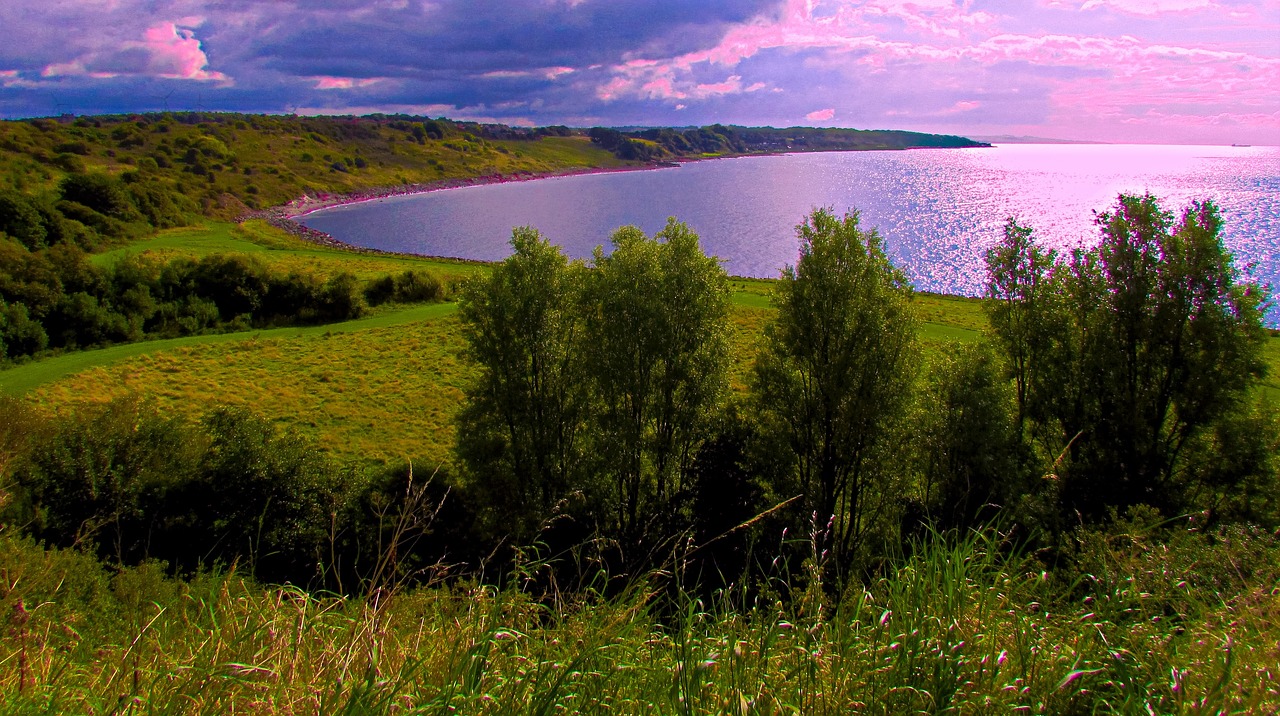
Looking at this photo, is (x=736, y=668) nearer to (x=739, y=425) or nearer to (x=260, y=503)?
(x=739, y=425)

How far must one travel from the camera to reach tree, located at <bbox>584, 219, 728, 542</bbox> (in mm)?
21000

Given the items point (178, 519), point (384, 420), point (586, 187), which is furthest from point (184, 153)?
point (178, 519)

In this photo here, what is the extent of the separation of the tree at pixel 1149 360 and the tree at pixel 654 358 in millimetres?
11930

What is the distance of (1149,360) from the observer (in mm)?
21672

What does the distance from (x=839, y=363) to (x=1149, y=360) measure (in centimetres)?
1141

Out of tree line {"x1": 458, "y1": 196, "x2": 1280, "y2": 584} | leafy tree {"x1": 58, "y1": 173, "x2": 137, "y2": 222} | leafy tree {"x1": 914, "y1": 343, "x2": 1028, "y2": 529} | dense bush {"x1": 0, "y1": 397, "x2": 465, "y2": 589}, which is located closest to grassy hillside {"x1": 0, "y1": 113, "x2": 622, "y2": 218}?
leafy tree {"x1": 58, "y1": 173, "x2": 137, "y2": 222}

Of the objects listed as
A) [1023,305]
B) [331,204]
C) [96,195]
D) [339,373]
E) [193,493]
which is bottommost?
[193,493]

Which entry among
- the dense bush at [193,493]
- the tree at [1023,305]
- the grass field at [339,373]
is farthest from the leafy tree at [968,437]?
the dense bush at [193,493]

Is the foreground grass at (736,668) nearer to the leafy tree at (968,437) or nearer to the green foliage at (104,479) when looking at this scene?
the leafy tree at (968,437)

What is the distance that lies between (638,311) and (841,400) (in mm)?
7342

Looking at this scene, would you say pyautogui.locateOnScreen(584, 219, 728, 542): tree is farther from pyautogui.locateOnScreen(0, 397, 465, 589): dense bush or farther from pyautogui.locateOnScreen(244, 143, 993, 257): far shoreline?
pyautogui.locateOnScreen(244, 143, 993, 257): far shoreline

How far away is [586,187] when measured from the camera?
176000 mm

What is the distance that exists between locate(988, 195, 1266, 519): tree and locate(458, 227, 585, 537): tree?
16.8 m

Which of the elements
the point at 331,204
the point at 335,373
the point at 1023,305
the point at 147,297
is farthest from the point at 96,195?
the point at 1023,305
